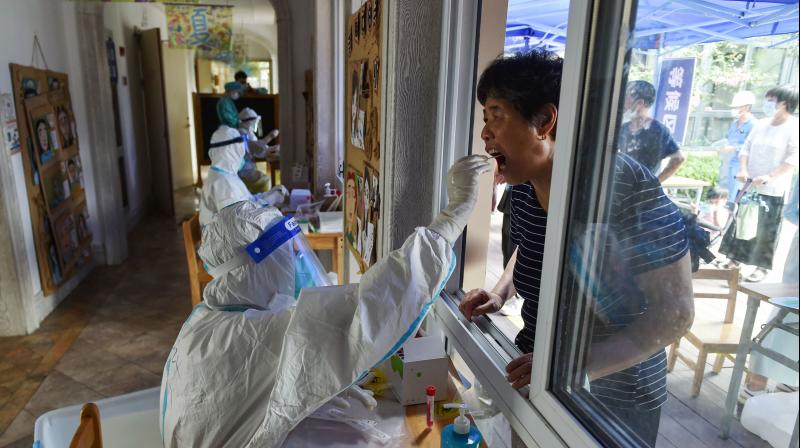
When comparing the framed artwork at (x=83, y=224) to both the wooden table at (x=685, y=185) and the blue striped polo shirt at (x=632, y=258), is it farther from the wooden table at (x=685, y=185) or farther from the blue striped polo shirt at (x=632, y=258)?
the wooden table at (x=685, y=185)

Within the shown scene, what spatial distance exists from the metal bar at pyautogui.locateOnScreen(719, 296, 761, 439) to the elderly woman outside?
9 cm

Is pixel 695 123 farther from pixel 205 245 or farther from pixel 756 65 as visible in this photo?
pixel 205 245

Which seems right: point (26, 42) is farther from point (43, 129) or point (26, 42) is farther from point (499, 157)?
point (499, 157)

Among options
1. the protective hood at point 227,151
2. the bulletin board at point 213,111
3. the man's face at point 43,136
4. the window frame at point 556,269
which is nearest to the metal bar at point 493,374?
the window frame at point 556,269

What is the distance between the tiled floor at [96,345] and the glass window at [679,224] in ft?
8.20

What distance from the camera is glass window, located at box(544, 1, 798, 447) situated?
0.61m

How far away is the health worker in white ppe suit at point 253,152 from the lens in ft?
15.8

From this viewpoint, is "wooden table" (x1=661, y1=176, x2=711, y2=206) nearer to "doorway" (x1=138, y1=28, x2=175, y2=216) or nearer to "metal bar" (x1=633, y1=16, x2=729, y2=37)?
"metal bar" (x1=633, y1=16, x2=729, y2=37)

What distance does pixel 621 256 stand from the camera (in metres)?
0.85

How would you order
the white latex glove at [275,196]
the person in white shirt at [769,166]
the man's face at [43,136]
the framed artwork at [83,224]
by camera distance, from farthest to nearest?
the framed artwork at [83,224] → the white latex glove at [275,196] → the man's face at [43,136] → the person in white shirt at [769,166]

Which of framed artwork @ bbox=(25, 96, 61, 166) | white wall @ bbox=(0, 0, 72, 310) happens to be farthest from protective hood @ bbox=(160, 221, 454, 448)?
framed artwork @ bbox=(25, 96, 61, 166)

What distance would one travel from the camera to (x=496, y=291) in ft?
4.87

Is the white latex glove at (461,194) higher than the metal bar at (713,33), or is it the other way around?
the metal bar at (713,33)

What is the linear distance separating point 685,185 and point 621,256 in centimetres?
16
